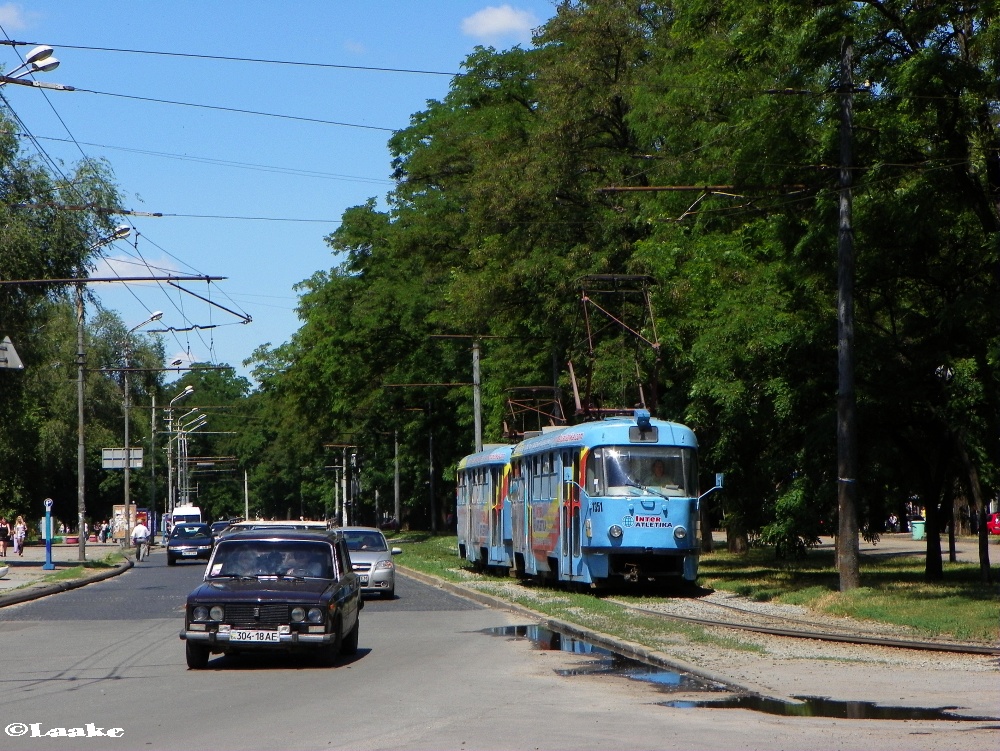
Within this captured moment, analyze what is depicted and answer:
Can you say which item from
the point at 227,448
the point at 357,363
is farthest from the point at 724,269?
the point at 227,448

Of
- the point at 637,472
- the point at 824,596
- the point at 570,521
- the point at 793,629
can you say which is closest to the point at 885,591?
the point at 824,596

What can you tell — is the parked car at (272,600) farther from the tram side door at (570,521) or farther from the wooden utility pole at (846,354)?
the tram side door at (570,521)

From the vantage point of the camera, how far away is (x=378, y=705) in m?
11.9

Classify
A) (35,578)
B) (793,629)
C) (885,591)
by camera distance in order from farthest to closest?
(35,578) → (885,591) → (793,629)

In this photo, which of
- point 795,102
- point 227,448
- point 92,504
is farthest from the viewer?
point 227,448

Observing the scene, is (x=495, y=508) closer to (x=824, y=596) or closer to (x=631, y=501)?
(x=631, y=501)

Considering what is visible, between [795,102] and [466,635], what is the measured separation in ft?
36.5

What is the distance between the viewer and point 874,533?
91.3 ft

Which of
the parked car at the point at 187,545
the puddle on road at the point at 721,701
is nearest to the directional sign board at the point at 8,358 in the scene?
the puddle on road at the point at 721,701

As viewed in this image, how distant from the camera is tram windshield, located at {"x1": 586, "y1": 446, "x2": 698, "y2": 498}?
84.2 ft

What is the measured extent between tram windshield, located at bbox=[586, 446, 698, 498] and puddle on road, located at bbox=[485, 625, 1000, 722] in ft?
28.5

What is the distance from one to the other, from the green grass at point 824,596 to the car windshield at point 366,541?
247 centimetres

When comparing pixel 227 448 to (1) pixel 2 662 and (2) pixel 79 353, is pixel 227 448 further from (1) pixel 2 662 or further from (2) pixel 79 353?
(1) pixel 2 662

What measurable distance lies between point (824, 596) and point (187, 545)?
111 feet
